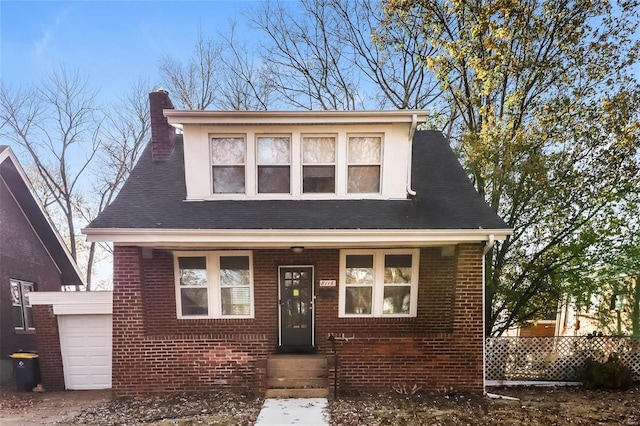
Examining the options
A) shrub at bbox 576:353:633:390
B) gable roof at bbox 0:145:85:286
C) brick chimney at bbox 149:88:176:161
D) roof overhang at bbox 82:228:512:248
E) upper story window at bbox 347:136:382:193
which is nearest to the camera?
roof overhang at bbox 82:228:512:248

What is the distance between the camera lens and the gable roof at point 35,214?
8.68 m

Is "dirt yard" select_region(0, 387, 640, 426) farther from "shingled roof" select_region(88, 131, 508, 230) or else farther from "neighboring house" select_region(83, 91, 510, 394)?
"shingled roof" select_region(88, 131, 508, 230)

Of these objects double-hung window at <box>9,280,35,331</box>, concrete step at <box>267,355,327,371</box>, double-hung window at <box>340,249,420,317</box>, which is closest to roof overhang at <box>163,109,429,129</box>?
double-hung window at <box>340,249,420,317</box>

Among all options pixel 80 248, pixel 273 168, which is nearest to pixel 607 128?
pixel 273 168

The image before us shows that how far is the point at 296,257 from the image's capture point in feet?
21.0

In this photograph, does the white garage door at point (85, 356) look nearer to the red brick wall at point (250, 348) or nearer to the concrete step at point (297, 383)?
the red brick wall at point (250, 348)

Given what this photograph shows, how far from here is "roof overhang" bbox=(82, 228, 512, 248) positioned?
5.47 m

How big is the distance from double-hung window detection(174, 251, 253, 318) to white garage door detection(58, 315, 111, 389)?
7.40ft

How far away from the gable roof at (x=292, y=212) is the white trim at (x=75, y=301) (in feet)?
7.14

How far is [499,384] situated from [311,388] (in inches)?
166

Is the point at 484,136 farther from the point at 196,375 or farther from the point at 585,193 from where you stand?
the point at 196,375

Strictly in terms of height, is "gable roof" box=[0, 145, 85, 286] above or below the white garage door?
above

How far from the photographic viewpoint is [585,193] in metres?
7.77

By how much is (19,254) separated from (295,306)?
8.39 m
